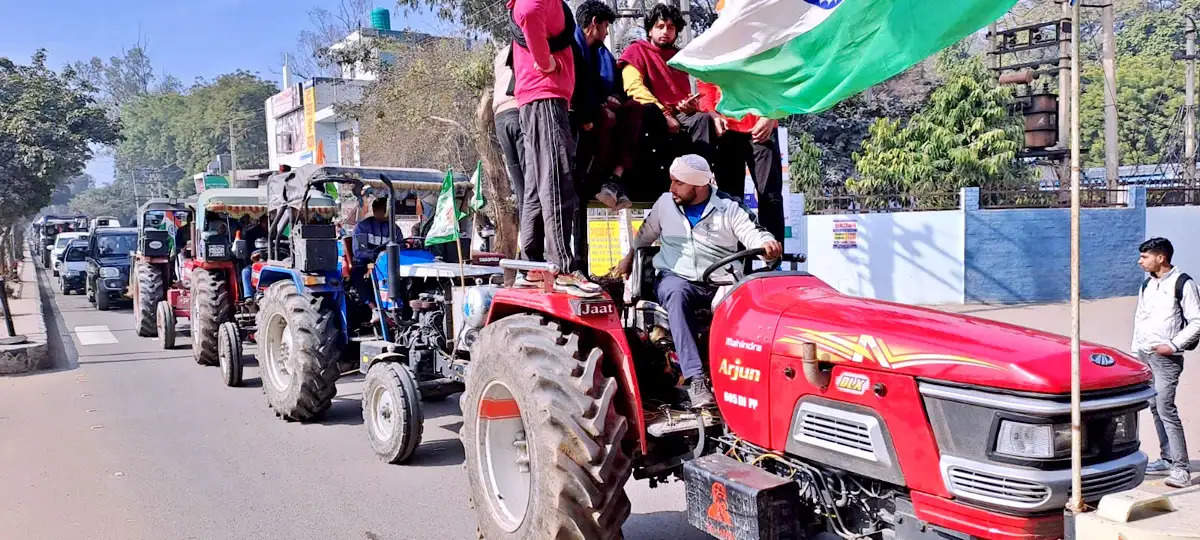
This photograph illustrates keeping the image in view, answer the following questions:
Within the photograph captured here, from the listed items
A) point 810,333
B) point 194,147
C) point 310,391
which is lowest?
point 310,391

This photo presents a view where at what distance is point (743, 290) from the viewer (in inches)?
150

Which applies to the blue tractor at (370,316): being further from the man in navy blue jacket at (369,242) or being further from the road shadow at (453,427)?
the road shadow at (453,427)

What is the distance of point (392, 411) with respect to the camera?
6.68 metres

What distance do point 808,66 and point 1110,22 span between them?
16886 millimetres

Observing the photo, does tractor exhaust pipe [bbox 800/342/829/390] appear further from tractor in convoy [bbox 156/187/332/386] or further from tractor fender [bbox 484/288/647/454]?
tractor in convoy [bbox 156/187/332/386]

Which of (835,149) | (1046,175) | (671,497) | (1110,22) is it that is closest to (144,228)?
(671,497)

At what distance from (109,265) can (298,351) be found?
15965 millimetres

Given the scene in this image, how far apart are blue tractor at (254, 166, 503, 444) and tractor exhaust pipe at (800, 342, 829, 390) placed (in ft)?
10.7

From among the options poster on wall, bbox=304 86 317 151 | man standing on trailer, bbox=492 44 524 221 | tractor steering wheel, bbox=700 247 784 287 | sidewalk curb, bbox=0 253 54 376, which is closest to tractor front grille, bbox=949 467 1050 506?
tractor steering wheel, bbox=700 247 784 287

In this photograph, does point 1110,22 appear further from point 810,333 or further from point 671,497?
point 810,333

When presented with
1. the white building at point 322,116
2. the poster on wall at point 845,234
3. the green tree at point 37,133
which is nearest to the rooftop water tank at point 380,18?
the white building at point 322,116

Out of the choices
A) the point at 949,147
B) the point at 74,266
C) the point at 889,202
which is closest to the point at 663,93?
the point at 889,202

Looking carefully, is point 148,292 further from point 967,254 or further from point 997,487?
point 997,487

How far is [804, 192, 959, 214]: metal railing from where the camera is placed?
640 inches
